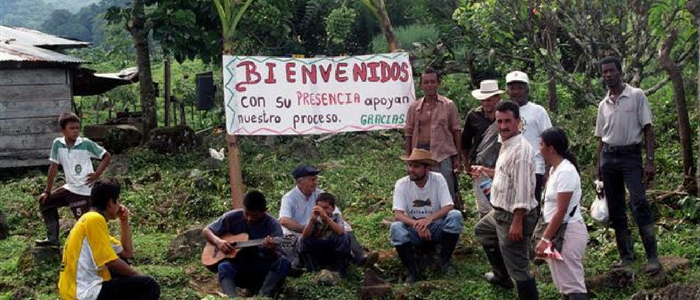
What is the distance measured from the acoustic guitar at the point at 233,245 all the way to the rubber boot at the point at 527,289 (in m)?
2.02

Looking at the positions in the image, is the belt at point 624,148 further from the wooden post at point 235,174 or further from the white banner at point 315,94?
the wooden post at point 235,174

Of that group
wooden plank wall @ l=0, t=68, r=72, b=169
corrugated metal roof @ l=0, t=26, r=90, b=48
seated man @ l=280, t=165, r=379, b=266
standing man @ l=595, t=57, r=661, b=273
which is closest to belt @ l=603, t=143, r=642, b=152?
standing man @ l=595, t=57, r=661, b=273

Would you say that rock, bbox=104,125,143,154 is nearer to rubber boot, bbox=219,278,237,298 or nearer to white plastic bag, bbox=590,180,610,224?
rubber boot, bbox=219,278,237,298

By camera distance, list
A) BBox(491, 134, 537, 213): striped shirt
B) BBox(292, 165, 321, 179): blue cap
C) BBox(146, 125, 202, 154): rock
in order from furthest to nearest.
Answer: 1. BBox(146, 125, 202, 154): rock
2. BBox(292, 165, 321, 179): blue cap
3. BBox(491, 134, 537, 213): striped shirt

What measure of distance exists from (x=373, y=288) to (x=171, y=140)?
27.4ft

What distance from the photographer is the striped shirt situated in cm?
669

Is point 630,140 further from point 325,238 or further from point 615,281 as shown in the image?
point 325,238

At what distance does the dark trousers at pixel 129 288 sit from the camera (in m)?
6.59

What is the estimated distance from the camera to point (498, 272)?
7.80 meters

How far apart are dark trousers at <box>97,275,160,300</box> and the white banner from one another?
9.08 ft

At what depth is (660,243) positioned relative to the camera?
876 centimetres

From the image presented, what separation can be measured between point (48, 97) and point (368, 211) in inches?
279

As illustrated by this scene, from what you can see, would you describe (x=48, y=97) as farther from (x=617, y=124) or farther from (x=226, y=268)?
(x=617, y=124)

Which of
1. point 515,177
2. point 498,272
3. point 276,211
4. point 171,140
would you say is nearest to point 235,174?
point 276,211
